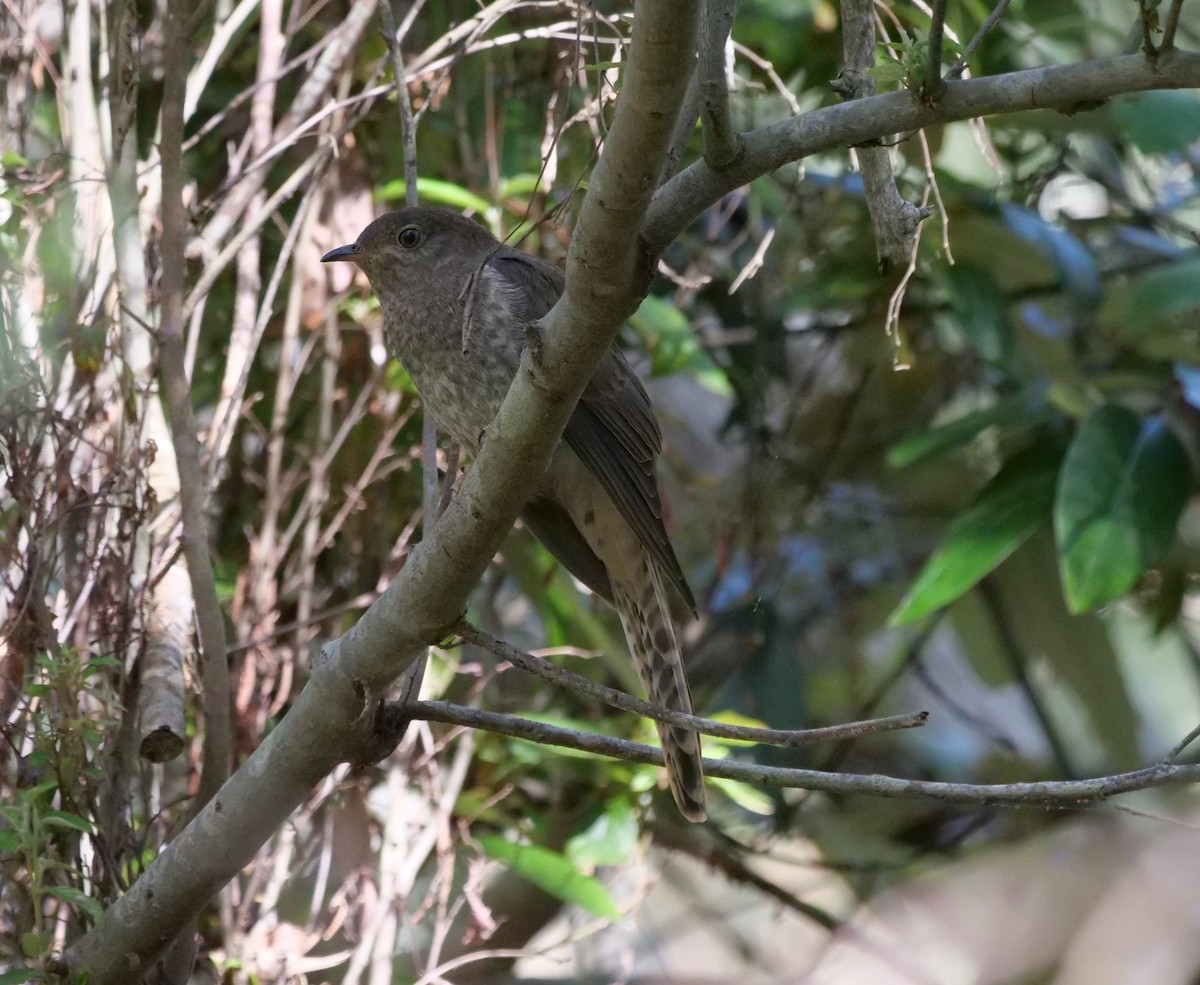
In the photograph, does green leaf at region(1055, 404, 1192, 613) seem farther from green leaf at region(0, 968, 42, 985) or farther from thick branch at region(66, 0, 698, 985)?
green leaf at region(0, 968, 42, 985)

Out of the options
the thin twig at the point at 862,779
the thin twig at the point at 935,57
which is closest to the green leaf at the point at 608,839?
the thin twig at the point at 862,779

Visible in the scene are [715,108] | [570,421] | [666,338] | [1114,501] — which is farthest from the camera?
[666,338]

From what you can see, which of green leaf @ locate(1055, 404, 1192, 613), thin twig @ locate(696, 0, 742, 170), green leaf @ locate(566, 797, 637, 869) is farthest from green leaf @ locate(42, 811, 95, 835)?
green leaf @ locate(1055, 404, 1192, 613)

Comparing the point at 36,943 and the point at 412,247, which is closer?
the point at 36,943

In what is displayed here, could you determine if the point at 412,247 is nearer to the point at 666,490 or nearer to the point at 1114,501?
the point at 666,490

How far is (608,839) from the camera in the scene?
3.55 m

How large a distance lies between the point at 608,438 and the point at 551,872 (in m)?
1.24

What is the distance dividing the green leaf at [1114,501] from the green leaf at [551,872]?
4.68ft

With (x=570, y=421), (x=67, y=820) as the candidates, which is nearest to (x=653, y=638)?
(x=570, y=421)

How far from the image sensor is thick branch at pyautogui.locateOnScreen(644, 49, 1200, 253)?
1.58 metres

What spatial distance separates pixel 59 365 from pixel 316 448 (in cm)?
92

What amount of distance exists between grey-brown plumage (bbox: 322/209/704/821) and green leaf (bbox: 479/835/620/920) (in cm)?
66

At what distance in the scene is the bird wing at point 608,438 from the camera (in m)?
2.85

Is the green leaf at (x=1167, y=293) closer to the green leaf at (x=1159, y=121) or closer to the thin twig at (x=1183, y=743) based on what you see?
the green leaf at (x=1159, y=121)
